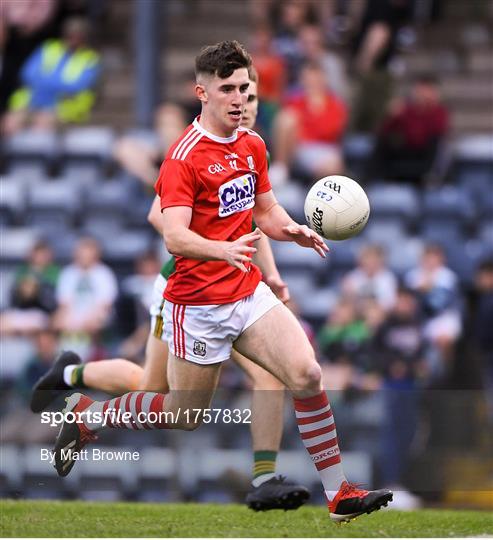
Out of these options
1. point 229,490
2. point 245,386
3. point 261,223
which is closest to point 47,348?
point 245,386

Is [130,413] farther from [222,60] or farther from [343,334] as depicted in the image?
[343,334]

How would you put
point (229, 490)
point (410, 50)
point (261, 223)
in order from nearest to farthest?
point (261, 223) → point (229, 490) → point (410, 50)

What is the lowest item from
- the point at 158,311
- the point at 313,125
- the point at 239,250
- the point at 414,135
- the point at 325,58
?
the point at 158,311

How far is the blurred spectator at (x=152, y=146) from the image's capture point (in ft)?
44.9

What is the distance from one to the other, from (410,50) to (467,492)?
7.04 m

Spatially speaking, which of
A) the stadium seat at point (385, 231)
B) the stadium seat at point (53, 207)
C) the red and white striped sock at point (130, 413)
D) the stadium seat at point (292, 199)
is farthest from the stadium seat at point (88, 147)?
the red and white striped sock at point (130, 413)

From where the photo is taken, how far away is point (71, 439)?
8109 mm

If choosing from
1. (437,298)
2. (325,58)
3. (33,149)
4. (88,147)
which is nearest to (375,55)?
(325,58)

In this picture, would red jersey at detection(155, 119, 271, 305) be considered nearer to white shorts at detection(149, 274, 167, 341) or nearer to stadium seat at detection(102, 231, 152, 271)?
white shorts at detection(149, 274, 167, 341)

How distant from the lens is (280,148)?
1388 centimetres

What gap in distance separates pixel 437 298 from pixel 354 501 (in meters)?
5.57

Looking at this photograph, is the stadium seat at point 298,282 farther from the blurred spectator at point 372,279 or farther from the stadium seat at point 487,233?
the stadium seat at point 487,233

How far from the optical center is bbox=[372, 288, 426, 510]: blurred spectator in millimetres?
10578

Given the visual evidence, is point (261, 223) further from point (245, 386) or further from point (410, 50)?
point (410, 50)
